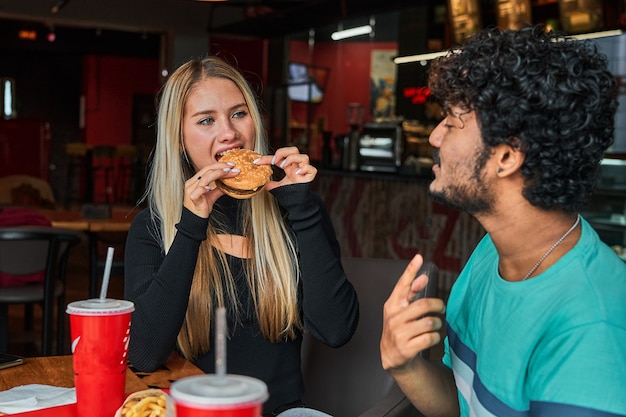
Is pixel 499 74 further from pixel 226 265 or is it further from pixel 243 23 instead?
pixel 243 23

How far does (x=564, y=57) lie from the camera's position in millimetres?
1216

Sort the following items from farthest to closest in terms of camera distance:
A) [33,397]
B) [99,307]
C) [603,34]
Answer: [603,34] → [33,397] → [99,307]

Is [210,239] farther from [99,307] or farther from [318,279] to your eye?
[99,307]

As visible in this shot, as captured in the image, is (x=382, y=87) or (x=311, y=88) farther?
(x=311, y=88)

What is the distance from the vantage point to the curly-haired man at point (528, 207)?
3.77 ft

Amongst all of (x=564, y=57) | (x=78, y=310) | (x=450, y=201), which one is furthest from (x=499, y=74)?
(x=78, y=310)

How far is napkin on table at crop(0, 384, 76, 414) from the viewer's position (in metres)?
1.35

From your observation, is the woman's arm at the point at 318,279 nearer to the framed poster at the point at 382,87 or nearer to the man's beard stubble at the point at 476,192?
the man's beard stubble at the point at 476,192

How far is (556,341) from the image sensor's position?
1.13 meters

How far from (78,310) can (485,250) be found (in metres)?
0.78

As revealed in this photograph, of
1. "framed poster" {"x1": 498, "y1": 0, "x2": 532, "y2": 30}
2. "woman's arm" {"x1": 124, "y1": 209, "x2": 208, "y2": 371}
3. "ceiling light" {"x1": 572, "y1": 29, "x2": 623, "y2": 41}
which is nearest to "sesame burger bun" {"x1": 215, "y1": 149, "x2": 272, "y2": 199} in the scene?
"woman's arm" {"x1": 124, "y1": 209, "x2": 208, "y2": 371}

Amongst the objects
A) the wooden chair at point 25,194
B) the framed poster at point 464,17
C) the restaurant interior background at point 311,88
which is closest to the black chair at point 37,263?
the restaurant interior background at point 311,88

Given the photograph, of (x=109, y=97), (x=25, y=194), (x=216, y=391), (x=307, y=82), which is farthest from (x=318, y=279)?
(x=109, y=97)

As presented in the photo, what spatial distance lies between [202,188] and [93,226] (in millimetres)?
2849
